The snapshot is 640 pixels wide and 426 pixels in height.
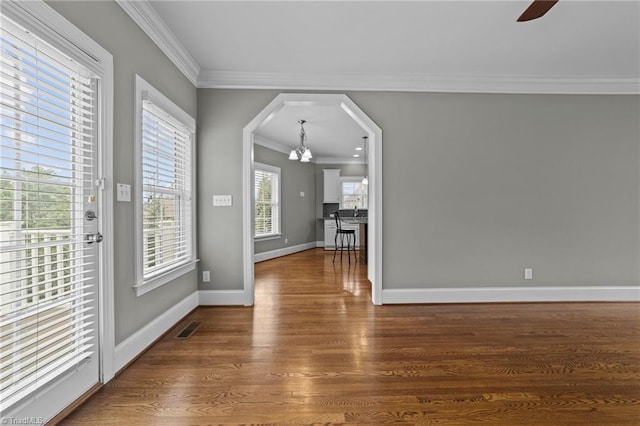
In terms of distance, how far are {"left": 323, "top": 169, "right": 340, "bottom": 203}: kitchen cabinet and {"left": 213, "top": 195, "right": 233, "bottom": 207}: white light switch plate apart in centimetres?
519

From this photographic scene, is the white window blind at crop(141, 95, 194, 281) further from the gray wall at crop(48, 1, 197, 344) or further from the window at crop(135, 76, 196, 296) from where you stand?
the gray wall at crop(48, 1, 197, 344)

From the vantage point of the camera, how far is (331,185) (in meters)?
8.30

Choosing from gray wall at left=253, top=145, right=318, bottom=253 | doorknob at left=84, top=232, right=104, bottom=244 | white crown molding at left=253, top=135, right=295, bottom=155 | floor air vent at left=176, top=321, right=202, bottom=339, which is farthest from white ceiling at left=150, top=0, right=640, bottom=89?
gray wall at left=253, top=145, right=318, bottom=253

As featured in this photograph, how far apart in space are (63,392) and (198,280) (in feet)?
5.70

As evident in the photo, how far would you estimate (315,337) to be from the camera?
2.47 meters

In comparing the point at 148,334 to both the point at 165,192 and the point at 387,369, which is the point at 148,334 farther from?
the point at 387,369

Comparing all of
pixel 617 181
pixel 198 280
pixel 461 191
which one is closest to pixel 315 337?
pixel 198 280

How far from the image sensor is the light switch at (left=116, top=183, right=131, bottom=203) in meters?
1.96

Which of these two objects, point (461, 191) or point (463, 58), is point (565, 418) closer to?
point (461, 191)

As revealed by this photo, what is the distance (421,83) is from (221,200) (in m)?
2.61

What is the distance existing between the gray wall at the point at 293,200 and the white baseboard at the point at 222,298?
116 inches

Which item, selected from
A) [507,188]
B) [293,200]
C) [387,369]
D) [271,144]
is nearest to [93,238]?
[387,369]

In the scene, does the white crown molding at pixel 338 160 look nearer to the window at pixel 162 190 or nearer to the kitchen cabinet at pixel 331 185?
the kitchen cabinet at pixel 331 185

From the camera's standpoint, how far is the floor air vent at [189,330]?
2496 millimetres
